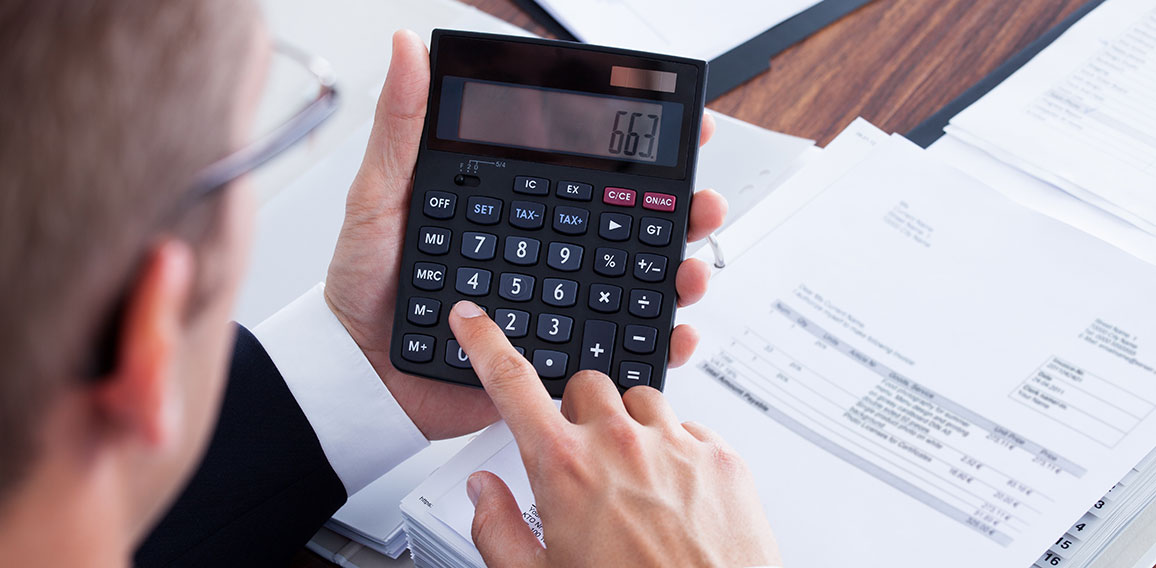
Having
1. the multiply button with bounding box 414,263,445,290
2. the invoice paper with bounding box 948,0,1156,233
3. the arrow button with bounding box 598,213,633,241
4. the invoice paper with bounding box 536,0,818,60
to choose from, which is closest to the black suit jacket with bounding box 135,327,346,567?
the multiply button with bounding box 414,263,445,290

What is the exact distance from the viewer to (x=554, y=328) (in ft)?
1.79

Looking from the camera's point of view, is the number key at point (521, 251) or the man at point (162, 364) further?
the number key at point (521, 251)

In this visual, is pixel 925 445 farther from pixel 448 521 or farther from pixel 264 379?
pixel 264 379

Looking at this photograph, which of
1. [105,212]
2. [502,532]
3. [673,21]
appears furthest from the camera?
[673,21]

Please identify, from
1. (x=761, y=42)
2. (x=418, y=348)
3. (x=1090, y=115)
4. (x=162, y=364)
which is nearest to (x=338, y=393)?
(x=418, y=348)

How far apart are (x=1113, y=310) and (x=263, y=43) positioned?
0.51 meters

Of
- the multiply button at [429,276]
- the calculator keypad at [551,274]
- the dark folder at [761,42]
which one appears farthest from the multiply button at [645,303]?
the dark folder at [761,42]

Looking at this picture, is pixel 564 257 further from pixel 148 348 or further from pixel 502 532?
pixel 148 348

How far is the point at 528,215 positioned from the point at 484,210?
0.03 meters

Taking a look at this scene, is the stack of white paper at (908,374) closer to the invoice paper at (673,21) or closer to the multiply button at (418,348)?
the multiply button at (418,348)

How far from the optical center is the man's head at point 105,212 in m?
0.23

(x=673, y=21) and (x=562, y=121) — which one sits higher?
(x=673, y=21)

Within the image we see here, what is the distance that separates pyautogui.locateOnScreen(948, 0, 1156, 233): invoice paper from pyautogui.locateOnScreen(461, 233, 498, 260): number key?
0.36 metres

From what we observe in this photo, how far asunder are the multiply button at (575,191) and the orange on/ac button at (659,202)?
1.3 inches
